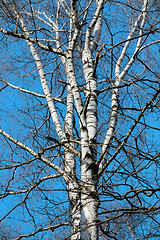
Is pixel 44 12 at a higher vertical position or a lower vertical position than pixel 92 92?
higher

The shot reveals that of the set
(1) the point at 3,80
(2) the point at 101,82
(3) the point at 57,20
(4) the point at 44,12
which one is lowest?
(2) the point at 101,82

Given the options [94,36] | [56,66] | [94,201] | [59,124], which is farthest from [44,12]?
[94,201]

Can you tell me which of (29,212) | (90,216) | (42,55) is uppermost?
(42,55)

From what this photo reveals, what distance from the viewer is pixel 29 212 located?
449 centimetres

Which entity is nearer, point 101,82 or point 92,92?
point 92,92

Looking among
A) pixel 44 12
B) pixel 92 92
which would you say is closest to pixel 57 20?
pixel 44 12

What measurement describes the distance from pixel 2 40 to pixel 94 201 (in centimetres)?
327

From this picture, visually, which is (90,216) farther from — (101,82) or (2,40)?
(2,40)

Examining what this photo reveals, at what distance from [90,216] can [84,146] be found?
773 millimetres

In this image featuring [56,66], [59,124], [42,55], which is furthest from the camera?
[56,66]

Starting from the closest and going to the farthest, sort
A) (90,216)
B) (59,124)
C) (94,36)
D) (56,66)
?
1. (90,216)
2. (59,124)
3. (94,36)
4. (56,66)

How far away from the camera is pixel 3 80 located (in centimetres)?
557

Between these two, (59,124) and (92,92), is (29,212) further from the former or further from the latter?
(92,92)

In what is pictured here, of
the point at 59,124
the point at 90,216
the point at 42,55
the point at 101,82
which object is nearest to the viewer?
the point at 90,216
